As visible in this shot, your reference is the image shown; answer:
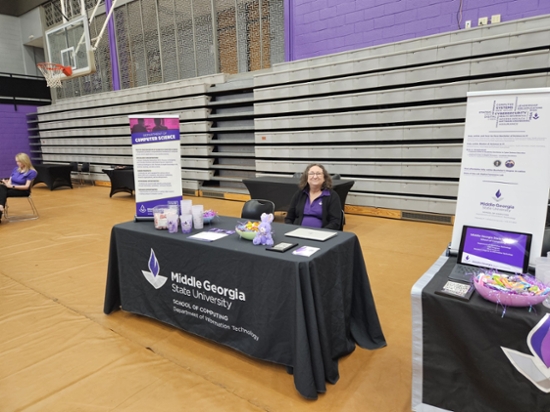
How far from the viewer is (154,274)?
8.71ft

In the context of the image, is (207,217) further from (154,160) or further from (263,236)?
(263,236)

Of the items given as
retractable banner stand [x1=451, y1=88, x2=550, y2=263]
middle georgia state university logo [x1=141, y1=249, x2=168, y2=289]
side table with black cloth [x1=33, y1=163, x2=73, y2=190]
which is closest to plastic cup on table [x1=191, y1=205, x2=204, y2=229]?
middle georgia state university logo [x1=141, y1=249, x2=168, y2=289]

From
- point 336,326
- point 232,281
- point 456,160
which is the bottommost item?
point 336,326

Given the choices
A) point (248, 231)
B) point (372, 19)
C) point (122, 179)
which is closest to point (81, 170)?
point (122, 179)

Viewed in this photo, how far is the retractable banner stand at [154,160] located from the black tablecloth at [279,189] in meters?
2.94

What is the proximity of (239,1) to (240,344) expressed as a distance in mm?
8650

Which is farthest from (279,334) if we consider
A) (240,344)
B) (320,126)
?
(320,126)

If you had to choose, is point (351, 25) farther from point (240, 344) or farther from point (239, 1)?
point (240, 344)

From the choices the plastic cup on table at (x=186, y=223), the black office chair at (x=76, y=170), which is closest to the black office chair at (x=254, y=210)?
the plastic cup on table at (x=186, y=223)

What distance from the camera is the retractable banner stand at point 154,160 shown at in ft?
9.45

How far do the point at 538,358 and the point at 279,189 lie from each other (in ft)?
15.5

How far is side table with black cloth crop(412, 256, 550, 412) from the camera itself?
4.61ft

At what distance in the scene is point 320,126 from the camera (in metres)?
7.27

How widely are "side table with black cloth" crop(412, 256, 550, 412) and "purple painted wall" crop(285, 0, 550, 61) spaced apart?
18.6 feet
